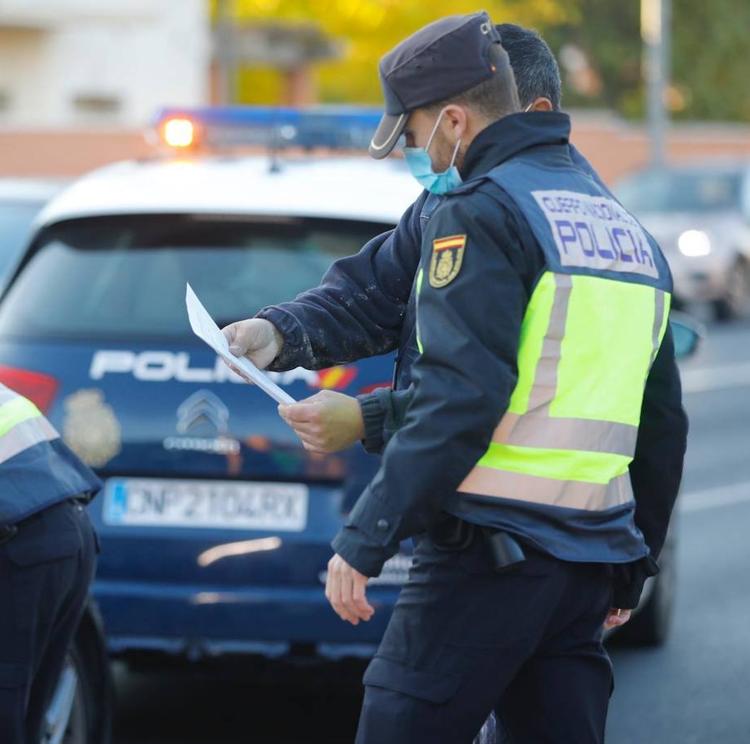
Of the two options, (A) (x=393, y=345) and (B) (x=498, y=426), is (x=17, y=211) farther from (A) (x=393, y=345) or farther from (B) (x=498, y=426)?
(B) (x=498, y=426)

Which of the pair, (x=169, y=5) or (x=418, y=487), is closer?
(x=418, y=487)

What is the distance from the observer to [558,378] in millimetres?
3385

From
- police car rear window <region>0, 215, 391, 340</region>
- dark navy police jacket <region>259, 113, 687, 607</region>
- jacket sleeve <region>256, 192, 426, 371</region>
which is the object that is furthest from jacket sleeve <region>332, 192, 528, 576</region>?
police car rear window <region>0, 215, 391, 340</region>

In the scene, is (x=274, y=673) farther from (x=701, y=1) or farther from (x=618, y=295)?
(x=701, y=1)

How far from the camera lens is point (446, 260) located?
3.31 m

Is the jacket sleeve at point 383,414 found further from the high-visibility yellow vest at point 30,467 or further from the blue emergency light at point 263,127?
the blue emergency light at point 263,127

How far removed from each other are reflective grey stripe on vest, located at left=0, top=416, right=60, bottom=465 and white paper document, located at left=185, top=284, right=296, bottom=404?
628 millimetres

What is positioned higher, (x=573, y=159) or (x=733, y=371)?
(x=573, y=159)

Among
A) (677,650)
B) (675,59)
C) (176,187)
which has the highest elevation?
(176,187)

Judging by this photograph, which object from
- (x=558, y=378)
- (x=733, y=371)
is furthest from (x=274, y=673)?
(x=733, y=371)

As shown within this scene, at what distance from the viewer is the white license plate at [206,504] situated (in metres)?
5.50

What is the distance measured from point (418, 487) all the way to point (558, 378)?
315mm

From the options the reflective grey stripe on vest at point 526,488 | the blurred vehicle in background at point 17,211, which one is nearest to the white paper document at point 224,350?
the reflective grey stripe on vest at point 526,488

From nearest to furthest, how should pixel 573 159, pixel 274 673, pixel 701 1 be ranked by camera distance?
pixel 573 159 → pixel 274 673 → pixel 701 1
